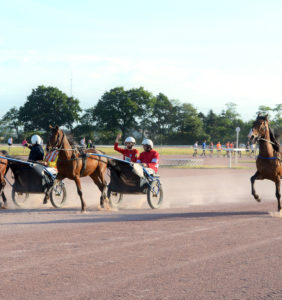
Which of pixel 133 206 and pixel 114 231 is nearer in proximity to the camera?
pixel 114 231

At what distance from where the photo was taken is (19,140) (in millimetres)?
85188

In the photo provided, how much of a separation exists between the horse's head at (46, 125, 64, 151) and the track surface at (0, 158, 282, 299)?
1.41m

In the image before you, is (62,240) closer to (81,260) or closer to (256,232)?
(81,260)

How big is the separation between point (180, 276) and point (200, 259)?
33.7 inches

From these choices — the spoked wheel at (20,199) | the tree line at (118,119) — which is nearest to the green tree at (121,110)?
the tree line at (118,119)

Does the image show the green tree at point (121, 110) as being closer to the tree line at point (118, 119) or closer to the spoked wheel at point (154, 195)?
the tree line at point (118, 119)

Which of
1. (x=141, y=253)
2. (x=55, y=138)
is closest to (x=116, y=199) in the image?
(x=55, y=138)

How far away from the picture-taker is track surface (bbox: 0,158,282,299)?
16.1ft

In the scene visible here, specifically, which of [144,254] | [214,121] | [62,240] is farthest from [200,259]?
[214,121]

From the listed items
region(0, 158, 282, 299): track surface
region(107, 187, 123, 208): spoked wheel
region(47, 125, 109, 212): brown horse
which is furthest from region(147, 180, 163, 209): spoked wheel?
region(47, 125, 109, 212): brown horse

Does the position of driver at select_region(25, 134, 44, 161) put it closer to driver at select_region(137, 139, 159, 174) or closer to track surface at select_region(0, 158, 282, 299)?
track surface at select_region(0, 158, 282, 299)

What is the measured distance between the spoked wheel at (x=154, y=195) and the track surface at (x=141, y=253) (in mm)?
264

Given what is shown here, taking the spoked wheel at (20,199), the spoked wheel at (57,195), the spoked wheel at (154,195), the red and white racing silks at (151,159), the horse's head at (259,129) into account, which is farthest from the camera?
the red and white racing silks at (151,159)

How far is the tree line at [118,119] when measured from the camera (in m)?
88.9
